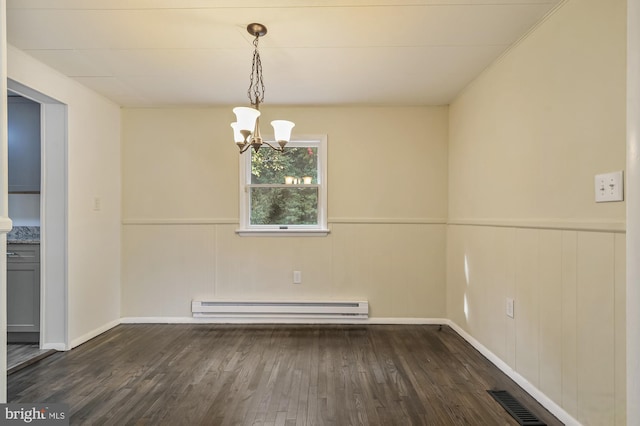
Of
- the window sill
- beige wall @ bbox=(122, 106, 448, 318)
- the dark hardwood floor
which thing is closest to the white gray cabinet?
the dark hardwood floor

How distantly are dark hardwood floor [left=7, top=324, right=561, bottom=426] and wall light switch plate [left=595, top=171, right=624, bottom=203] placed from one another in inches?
49.2

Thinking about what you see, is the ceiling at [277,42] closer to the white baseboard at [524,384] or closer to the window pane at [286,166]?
the window pane at [286,166]

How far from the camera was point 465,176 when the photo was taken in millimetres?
3035

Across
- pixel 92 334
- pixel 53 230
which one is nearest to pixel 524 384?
pixel 92 334

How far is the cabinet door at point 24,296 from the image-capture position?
2807 millimetres

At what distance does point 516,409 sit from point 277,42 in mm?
2730

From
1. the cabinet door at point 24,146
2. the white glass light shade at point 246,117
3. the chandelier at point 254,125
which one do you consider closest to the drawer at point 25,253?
the cabinet door at point 24,146

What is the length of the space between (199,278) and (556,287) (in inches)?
122

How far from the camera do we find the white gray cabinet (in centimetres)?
281

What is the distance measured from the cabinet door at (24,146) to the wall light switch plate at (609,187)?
4081mm

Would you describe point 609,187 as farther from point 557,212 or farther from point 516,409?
point 516,409

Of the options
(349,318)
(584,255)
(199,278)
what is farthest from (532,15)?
(199,278)

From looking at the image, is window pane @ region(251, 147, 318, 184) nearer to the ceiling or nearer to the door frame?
the ceiling

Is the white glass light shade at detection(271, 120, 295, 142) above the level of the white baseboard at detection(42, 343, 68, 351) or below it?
above
